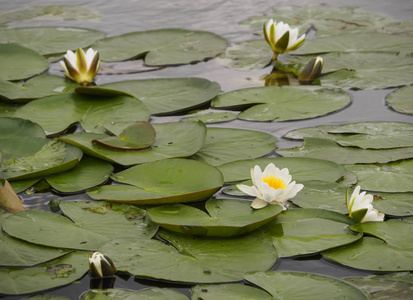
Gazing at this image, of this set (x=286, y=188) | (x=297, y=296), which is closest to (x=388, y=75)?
(x=286, y=188)

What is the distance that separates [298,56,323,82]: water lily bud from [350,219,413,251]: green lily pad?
1.49 metres

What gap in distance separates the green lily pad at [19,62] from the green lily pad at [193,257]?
182 cm

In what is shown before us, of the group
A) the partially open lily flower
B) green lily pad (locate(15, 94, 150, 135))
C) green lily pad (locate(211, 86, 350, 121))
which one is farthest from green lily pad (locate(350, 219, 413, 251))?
the partially open lily flower

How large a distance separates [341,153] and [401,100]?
732 mm

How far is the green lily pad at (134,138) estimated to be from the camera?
2.35 metres

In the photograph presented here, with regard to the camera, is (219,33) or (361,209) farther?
(219,33)

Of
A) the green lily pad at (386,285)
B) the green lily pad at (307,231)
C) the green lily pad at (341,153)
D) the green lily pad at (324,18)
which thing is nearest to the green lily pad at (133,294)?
the green lily pad at (307,231)

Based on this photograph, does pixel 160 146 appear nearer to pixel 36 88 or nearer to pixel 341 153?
pixel 341 153

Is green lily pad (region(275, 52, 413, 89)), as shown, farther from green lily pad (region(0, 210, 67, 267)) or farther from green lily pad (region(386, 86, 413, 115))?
green lily pad (region(0, 210, 67, 267))

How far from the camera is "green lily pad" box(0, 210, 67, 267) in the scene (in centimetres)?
170

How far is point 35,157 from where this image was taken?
2281 mm

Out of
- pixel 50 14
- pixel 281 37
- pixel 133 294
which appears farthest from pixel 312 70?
pixel 50 14

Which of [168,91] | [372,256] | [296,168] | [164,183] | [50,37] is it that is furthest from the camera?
[50,37]

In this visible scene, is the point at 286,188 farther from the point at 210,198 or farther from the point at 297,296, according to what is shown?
the point at 297,296
